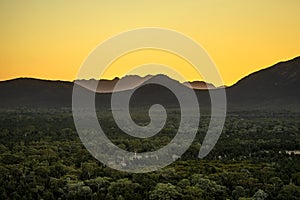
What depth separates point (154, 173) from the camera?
4881 centimetres

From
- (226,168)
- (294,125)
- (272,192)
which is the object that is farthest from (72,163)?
(294,125)

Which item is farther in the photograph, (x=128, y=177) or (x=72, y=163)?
(x=72, y=163)

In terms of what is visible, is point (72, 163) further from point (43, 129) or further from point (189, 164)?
point (43, 129)

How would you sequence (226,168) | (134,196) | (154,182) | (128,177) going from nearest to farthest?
1. (134,196)
2. (154,182)
3. (128,177)
4. (226,168)

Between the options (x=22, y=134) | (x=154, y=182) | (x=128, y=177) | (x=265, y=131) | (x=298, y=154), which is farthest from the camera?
(x=265, y=131)

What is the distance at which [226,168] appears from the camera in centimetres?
5266

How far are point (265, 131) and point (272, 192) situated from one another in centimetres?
5359

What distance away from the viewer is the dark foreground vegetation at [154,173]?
1620 inches

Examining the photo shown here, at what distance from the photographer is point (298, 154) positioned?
6462 centimetres

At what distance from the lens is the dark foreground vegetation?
41156 mm

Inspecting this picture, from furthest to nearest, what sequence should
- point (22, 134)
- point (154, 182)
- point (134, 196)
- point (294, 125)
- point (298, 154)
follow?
point (294, 125) → point (22, 134) → point (298, 154) → point (154, 182) → point (134, 196)

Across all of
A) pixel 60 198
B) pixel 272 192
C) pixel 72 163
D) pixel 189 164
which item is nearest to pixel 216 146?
pixel 189 164

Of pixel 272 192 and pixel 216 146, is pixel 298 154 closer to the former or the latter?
pixel 216 146

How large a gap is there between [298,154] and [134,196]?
106 ft
